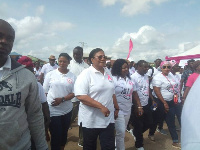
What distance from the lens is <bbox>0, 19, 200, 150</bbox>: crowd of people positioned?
66.0 inches

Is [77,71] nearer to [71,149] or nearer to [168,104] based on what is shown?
[71,149]

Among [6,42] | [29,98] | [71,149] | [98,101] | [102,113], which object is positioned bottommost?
[71,149]

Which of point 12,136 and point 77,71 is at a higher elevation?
point 77,71

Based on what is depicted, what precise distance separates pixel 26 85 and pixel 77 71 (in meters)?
3.08

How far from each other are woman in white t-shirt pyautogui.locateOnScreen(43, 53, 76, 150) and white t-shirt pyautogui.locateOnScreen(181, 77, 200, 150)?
2710 mm

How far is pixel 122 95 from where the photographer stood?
148 inches

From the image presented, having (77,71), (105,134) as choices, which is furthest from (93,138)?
(77,71)

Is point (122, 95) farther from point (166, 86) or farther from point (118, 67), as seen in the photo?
point (166, 86)

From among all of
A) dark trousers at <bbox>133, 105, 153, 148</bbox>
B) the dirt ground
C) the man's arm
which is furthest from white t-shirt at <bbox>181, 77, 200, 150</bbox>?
the dirt ground

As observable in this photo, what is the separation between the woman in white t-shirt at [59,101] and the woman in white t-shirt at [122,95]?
92 cm

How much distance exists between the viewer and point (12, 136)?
1.64 meters

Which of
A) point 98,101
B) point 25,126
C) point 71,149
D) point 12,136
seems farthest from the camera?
point 71,149

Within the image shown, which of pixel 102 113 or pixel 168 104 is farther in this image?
pixel 168 104

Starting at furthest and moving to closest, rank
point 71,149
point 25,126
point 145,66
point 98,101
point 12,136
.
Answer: point 145,66 < point 71,149 < point 98,101 < point 25,126 < point 12,136
